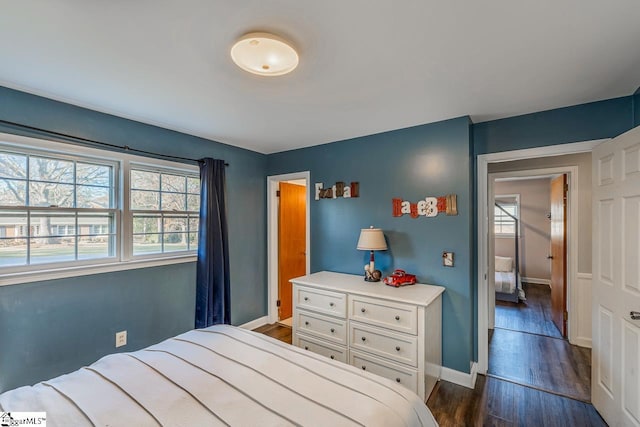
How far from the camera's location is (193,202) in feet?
10.4

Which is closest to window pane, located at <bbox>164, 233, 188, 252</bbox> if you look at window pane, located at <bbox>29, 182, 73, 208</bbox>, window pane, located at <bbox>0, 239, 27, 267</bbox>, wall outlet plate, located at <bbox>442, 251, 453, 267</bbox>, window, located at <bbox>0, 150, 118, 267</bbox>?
window, located at <bbox>0, 150, 118, 267</bbox>

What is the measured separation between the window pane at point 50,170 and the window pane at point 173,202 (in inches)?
29.8

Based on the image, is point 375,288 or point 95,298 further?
point 375,288

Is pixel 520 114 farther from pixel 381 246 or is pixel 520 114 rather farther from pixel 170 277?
pixel 170 277

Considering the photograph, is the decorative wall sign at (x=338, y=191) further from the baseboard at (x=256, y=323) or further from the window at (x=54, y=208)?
the window at (x=54, y=208)

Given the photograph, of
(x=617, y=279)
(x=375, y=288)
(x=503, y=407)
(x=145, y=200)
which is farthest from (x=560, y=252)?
(x=145, y=200)

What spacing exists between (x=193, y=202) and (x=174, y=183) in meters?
0.28

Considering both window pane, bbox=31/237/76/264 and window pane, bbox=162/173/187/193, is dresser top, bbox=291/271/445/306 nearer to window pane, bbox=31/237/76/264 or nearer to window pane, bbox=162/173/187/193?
window pane, bbox=162/173/187/193

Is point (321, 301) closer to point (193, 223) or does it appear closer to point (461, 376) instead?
point (461, 376)

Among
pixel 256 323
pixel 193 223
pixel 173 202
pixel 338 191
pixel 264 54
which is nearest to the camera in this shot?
pixel 264 54

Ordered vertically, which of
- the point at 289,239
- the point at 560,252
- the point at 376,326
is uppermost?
the point at 289,239

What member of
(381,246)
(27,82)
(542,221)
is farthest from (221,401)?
(542,221)

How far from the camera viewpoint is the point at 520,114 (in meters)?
2.45

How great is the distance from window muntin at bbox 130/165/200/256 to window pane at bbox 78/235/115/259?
19cm
